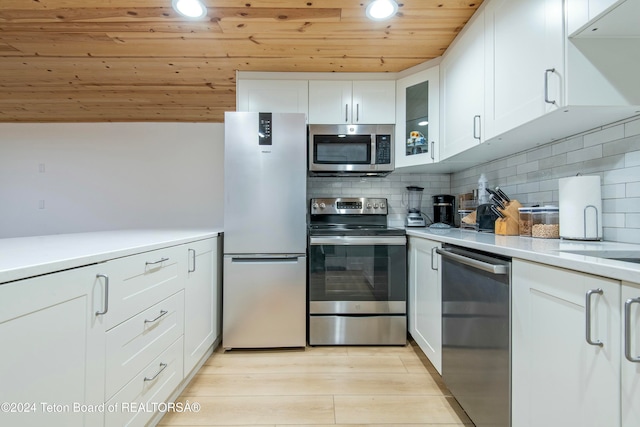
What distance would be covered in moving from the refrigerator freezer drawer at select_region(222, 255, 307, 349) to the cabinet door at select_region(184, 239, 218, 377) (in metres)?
0.09

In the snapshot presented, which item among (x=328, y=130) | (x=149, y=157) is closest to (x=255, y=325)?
(x=328, y=130)

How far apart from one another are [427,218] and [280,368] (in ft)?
5.92

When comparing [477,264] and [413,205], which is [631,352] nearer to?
[477,264]

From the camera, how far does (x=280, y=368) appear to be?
1786 millimetres

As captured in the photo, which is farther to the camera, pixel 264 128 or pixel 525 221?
pixel 264 128

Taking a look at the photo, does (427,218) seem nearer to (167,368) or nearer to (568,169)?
(568,169)

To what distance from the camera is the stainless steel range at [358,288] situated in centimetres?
204

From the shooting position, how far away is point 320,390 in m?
1.56

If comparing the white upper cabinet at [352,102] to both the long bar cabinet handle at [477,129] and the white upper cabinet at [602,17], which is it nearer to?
the long bar cabinet handle at [477,129]

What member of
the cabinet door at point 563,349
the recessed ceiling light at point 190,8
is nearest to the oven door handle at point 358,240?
the cabinet door at point 563,349

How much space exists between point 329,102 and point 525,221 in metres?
1.64

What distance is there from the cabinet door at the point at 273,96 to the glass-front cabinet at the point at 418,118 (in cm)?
80

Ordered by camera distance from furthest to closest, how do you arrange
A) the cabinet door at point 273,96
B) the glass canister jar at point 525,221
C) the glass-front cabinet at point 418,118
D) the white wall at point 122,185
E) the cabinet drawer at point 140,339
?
the white wall at point 122,185
the cabinet door at point 273,96
the glass-front cabinet at point 418,118
the glass canister jar at point 525,221
the cabinet drawer at point 140,339

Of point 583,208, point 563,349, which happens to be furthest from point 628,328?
point 583,208
